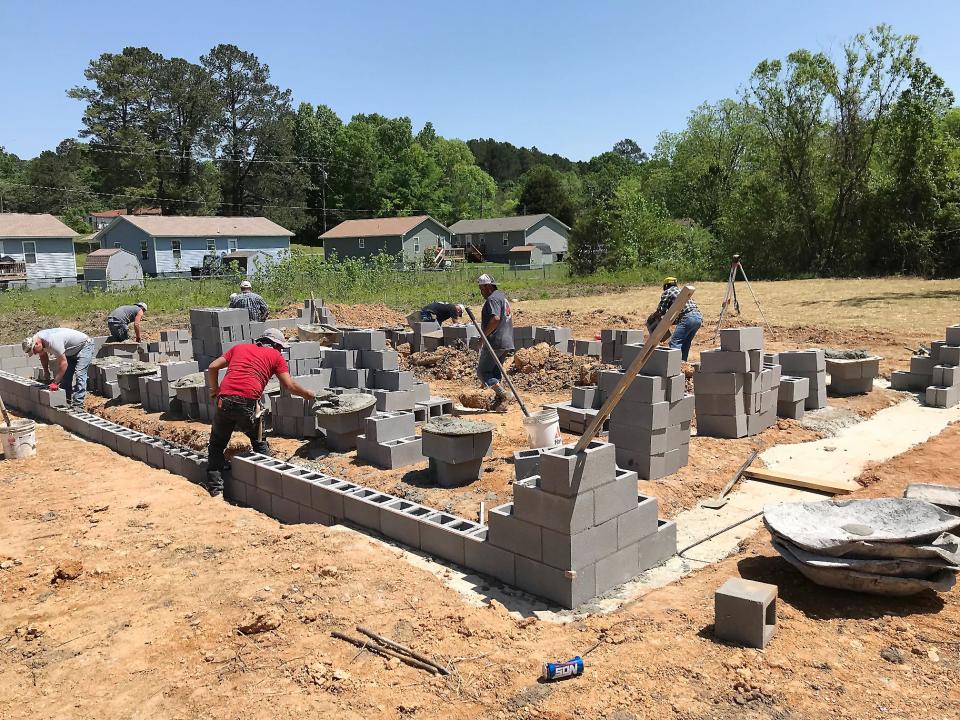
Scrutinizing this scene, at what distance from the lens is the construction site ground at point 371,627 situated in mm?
3143

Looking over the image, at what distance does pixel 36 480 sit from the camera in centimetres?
723

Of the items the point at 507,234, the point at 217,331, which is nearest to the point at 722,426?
the point at 217,331

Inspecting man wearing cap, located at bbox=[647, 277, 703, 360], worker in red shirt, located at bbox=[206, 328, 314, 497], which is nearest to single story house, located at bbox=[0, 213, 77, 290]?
worker in red shirt, located at bbox=[206, 328, 314, 497]

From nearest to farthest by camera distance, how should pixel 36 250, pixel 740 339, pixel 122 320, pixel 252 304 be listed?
pixel 740 339
pixel 252 304
pixel 122 320
pixel 36 250

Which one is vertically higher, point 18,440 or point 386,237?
point 386,237

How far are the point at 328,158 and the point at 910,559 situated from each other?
199ft

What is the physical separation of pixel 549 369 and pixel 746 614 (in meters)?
7.99

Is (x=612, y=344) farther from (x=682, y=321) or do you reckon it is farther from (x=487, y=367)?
(x=487, y=367)

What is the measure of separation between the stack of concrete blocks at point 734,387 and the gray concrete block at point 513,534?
3.84 meters

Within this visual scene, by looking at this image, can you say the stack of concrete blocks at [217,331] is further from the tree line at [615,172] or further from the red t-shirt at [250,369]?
the tree line at [615,172]

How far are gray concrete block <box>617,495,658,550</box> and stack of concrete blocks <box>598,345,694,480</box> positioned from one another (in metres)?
1.58

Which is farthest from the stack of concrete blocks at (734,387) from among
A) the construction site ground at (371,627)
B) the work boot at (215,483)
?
the work boot at (215,483)

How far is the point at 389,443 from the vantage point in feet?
22.6

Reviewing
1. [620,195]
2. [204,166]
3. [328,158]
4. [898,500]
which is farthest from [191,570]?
[328,158]
